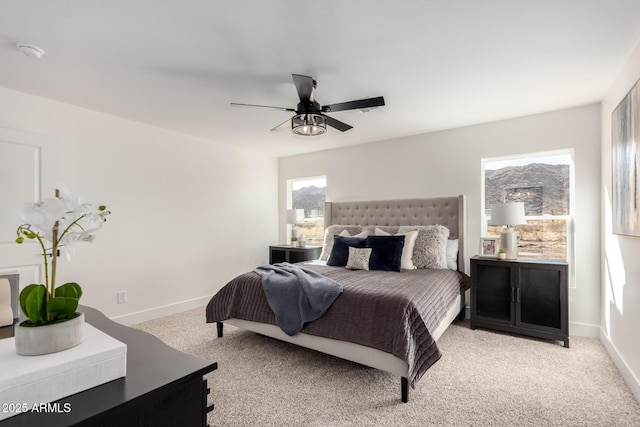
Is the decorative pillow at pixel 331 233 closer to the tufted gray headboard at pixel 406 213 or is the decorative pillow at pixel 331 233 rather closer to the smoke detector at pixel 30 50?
the tufted gray headboard at pixel 406 213

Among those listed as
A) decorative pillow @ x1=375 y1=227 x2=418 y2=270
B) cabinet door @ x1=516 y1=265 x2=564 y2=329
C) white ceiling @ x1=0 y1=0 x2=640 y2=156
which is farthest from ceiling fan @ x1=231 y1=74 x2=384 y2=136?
cabinet door @ x1=516 y1=265 x2=564 y2=329

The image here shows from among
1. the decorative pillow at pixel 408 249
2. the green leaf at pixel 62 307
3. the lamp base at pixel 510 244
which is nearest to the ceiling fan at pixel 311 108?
the decorative pillow at pixel 408 249

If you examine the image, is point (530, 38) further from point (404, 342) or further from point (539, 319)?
point (539, 319)

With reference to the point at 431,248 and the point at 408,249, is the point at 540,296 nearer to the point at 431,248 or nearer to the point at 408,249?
the point at 431,248

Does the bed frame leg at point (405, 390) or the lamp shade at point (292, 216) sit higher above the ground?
the lamp shade at point (292, 216)

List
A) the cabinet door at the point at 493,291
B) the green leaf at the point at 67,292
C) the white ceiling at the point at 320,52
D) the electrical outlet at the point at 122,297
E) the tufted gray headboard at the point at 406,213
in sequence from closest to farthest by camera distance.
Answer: the green leaf at the point at 67,292, the white ceiling at the point at 320,52, the cabinet door at the point at 493,291, the electrical outlet at the point at 122,297, the tufted gray headboard at the point at 406,213

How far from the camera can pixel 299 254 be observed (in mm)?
4930

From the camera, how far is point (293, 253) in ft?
16.4

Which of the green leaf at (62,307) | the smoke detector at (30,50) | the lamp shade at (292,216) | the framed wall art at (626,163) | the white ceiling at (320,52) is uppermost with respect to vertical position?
the white ceiling at (320,52)

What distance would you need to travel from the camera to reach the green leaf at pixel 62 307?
0.88m

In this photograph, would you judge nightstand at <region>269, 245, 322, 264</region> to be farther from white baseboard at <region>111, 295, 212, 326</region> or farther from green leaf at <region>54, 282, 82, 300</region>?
green leaf at <region>54, 282, 82, 300</region>

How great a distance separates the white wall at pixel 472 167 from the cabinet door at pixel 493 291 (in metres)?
0.50

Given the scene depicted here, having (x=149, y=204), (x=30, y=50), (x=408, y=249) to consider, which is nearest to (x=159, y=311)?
(x=149, y=204)

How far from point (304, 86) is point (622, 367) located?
330 centimetres
